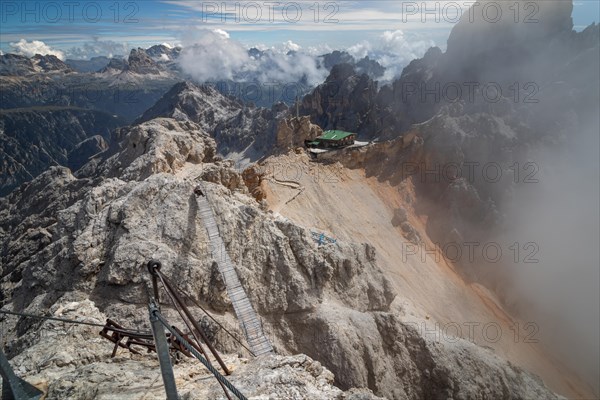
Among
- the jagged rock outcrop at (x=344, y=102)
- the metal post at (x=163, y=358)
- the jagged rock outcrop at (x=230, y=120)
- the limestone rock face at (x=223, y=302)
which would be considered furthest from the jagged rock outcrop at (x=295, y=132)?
the metal post at (x=163, y=358)

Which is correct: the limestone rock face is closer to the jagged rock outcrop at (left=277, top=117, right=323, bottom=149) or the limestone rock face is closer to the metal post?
the metal post

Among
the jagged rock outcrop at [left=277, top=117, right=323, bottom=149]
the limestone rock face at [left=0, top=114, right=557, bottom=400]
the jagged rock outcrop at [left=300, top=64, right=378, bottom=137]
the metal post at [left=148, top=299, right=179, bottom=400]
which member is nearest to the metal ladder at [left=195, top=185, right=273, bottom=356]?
the limestone rock face at [left=0, top=114, right=557, bottom=400]

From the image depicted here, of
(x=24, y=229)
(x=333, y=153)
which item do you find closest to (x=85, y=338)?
(x=24, y=229)

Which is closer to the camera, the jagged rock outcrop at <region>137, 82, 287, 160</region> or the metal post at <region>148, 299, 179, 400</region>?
the metal post at <region>148, 299, 179, 400</region>

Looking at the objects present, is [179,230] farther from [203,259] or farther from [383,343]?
[383,343]

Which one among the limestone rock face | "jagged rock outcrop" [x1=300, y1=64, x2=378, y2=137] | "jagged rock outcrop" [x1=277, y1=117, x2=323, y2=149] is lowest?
the limestone rock face

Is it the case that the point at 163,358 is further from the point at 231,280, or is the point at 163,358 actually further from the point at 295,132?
the point at 295,132

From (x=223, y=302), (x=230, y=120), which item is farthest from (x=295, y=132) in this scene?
(x=230, y=120)

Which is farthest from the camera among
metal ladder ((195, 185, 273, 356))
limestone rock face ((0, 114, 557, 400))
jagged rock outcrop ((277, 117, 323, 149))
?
jagged rock outcrop ((277, 117, 323, 149))
